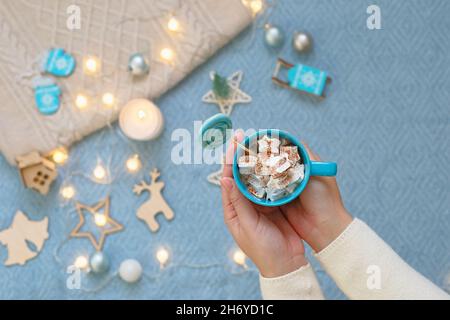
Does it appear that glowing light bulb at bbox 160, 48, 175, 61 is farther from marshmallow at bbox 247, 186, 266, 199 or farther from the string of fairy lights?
marshmallow at bbox 247, 186, 266, 199

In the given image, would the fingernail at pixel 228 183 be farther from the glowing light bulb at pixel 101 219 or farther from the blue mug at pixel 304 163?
the glowing light bulb at pixel 101 219

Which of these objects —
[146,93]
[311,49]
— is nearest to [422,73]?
[311,49]

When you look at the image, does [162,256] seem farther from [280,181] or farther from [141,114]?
[280,181]

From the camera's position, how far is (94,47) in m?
1.24

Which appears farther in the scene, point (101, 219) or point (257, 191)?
point (101, 219)

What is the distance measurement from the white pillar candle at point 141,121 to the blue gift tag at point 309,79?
0.33m

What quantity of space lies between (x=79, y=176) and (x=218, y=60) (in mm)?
432

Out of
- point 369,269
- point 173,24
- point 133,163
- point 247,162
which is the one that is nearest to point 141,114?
point 133,163

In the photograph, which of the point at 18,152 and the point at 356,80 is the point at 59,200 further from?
the point at 356,80

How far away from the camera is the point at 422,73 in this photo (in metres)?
1.22

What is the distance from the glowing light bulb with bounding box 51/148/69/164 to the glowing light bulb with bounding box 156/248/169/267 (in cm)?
31

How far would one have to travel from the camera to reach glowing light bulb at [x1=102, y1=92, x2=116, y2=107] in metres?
1.23

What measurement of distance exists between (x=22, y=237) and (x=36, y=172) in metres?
0.17

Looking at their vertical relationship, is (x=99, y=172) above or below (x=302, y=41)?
below
